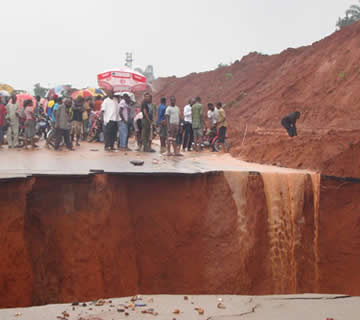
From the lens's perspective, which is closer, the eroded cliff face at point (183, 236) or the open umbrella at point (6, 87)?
the eroded cliff face at point (183, 236)

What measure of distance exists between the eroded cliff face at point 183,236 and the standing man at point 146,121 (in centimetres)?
347

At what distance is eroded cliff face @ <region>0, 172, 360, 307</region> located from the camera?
6.83 metres

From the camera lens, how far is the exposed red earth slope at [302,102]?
9.53 meters

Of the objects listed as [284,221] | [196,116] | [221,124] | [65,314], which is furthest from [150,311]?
[221,124]

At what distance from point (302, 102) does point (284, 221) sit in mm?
11469

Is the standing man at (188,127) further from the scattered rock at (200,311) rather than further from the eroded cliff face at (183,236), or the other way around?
the scattered rock at (200,311)

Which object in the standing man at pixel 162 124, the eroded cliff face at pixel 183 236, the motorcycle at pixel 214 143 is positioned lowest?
the eroded cliff face at pixel 183 236

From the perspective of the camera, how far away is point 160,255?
797 centimetres

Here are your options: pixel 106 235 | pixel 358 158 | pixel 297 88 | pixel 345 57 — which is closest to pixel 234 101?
pixel 297 88

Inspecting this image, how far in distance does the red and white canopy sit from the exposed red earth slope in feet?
14.5

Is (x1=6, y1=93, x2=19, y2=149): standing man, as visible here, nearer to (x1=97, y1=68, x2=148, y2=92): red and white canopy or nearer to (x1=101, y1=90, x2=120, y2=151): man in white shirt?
(x1=101, y1=90, x2=120, y2=151): man in white shirt

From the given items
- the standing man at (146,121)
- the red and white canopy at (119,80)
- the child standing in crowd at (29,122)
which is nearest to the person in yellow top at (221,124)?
the standing man at (146,121)

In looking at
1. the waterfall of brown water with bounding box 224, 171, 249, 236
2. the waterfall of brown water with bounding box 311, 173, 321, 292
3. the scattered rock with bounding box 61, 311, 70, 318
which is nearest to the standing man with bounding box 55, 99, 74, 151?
the waterfall of brown water with bounding box 224, 171, 249, 236

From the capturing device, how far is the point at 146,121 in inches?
439
